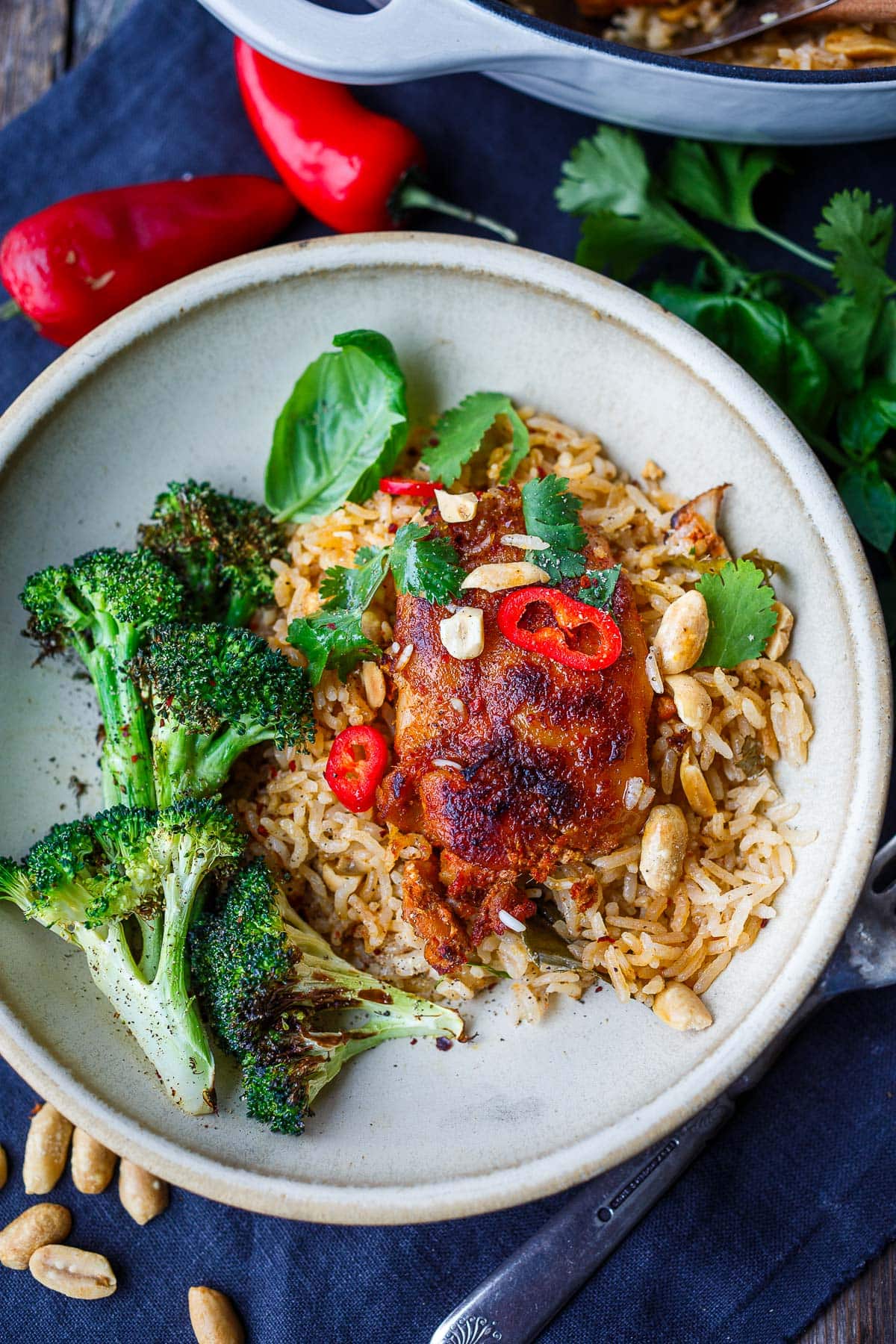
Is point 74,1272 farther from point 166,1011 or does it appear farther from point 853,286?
point 853,286

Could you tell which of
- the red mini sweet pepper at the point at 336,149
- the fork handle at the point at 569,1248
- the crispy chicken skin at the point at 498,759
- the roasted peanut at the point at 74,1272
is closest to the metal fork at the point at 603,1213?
the fork handle at the point at 569,1248

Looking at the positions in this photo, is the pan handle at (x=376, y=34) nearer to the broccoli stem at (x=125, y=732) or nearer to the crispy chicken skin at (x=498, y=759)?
the crispy chicken skin at (x=498, y=759)

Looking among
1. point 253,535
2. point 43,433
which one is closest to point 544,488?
point 253,535

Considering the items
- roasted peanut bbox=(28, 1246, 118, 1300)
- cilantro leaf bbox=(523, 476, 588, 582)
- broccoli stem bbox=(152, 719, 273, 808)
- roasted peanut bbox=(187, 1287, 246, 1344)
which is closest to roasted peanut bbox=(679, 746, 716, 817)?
cilantro leaf bbox=(523, 476, 588, 582)

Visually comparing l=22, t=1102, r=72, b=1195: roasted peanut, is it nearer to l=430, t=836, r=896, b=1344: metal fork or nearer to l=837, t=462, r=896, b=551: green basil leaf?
l=430, t=836, r=896, b=1344: metal fork

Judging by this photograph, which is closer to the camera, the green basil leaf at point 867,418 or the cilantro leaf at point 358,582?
the cilantro leaf at point 358,582

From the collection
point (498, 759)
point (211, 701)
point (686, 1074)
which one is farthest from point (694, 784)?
point (211, 701)
